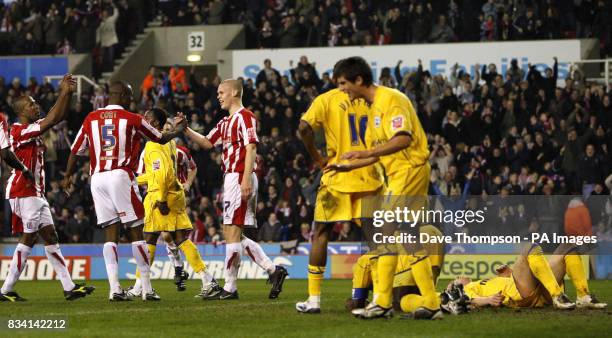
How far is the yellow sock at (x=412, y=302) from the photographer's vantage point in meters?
10.4

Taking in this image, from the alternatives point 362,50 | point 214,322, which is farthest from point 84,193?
point 214,322

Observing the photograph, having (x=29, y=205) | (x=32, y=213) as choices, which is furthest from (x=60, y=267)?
(x=29, y=205)

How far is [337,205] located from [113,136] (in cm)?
359

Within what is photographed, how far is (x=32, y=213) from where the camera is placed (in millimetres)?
14414

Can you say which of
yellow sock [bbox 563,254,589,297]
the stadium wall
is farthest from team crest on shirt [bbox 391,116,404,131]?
the stadium wall

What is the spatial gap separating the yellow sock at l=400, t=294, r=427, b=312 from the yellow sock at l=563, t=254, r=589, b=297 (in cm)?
251

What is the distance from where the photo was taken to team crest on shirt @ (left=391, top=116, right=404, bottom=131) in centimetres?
1009

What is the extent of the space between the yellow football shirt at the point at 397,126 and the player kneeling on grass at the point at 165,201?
207 inches

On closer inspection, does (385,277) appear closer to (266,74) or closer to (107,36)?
(266,74)

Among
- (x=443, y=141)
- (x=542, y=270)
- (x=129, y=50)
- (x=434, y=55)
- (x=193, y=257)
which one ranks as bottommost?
(x=193, y=257)

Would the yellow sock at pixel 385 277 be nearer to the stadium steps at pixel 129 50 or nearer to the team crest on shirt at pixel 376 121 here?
the team crest on shirt at pixel 376 121

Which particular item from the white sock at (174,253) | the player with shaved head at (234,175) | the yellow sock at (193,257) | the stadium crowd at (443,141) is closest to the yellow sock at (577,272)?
the player with shaved head at (234,175)

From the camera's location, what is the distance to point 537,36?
30672mm

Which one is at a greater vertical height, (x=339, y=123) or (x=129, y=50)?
(x=129, y=50)
